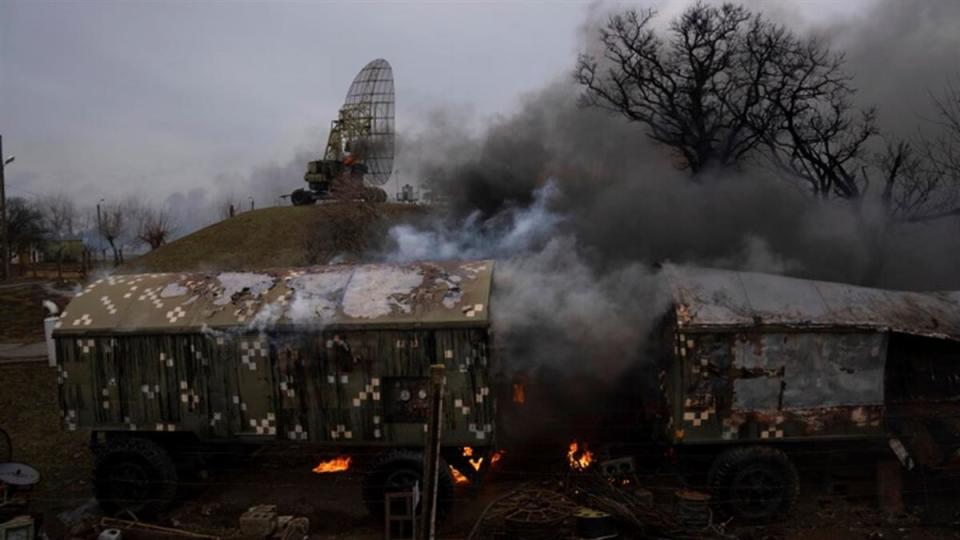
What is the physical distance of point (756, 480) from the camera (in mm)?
9023

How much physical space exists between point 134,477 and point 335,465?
3.01 m

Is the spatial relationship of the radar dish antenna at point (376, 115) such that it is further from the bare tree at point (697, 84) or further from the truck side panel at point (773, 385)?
the truck side panel at point (773, 385)

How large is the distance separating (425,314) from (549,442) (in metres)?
3.82

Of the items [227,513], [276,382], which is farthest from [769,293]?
[227,513]

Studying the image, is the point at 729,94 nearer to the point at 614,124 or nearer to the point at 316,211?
the point at 614,124

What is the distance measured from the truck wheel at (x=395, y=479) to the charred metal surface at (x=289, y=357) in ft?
0.87

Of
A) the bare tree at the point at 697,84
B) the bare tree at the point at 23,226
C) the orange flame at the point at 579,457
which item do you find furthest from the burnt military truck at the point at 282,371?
the bare tree at the point at 23,226

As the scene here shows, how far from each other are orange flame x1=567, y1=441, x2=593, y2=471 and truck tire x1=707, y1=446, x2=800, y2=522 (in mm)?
1936

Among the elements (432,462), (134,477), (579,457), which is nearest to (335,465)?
(134,477)

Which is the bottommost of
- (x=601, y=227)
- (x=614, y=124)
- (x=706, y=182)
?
(x=601, y=227)

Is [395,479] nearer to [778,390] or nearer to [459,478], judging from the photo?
[459,478]

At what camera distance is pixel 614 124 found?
942 inches

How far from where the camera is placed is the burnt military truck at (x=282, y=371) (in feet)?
29.7

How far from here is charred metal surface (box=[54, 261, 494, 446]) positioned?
9.05m
